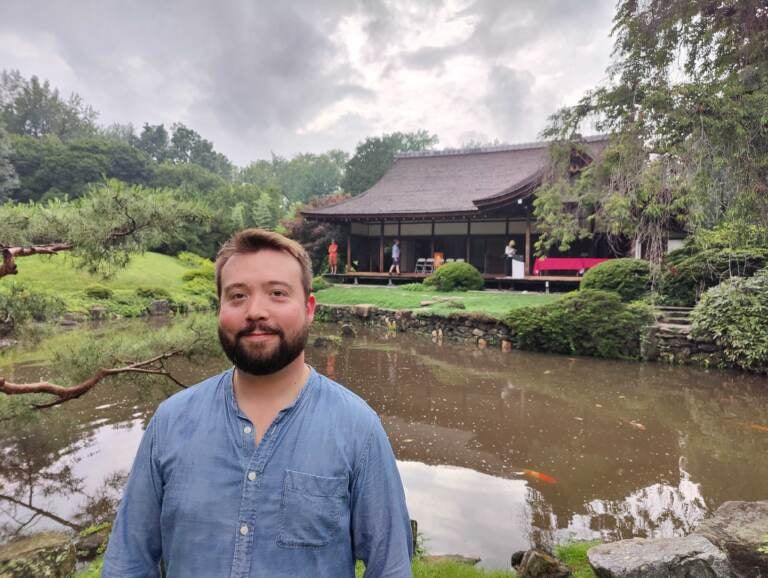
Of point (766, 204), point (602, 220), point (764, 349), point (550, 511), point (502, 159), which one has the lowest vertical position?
point (550, 511)

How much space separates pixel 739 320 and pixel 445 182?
48.3ft

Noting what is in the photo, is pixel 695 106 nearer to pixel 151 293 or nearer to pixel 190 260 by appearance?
pixel 151 293

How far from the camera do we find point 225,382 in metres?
1.26

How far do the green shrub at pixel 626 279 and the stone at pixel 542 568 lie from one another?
930cm

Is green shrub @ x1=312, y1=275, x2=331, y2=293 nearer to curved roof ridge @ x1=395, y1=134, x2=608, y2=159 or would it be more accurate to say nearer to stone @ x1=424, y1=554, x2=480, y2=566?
curved roof ridge @ x1=395, y1=134, x2=608, y2=159

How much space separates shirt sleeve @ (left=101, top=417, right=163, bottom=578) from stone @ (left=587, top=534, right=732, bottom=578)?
247 cm

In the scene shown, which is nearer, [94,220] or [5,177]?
[94,220]

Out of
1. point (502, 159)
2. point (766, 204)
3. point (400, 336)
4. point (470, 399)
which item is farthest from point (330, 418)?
point (502, 159)

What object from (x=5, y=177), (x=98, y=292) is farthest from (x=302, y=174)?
(x=98, y=292)

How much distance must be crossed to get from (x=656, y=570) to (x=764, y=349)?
7.32 m

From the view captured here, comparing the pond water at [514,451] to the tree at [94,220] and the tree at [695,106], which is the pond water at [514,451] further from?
the tree at [695,106]

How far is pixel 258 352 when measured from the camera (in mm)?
1151

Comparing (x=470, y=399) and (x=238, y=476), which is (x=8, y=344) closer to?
(x=470, y=399)

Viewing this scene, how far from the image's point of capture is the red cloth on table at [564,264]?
14.8 meters
